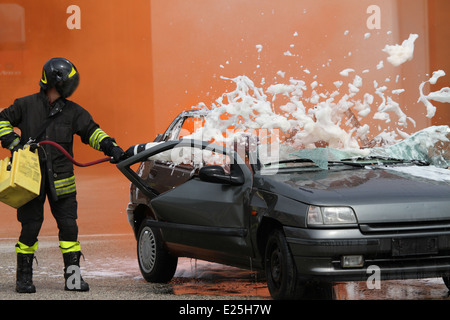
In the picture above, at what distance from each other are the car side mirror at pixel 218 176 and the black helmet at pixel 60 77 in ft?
4.35

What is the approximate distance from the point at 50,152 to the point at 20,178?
36 cm

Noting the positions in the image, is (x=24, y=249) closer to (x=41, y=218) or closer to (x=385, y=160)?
(x=41, y=218)

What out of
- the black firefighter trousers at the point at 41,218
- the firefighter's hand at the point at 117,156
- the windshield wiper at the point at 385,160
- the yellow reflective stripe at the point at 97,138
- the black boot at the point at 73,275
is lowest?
the black boot at the point at 73,275

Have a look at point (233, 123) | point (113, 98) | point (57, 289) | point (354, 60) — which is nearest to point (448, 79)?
point (354, 60)

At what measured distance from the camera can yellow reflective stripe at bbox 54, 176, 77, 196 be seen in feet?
22.0

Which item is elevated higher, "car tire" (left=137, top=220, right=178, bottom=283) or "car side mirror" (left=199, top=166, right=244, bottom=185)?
"car side mirror" (left=199, top=166, right=244, bottom=185)

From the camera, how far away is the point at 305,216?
17.8 feet

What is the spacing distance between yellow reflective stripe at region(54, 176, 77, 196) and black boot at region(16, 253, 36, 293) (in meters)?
0.52

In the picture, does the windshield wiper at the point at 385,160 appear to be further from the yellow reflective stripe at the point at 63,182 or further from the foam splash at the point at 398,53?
the yellow reflective stripe at the point at 63,182

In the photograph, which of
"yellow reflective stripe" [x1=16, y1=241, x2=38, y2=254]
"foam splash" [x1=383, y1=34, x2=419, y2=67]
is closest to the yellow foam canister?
"yellow reflective stripe" [x1=16, y1=241, x2=38, y2=254]

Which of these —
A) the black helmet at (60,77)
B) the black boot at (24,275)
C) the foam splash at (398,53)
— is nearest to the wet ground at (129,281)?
the black boot at (24,275)

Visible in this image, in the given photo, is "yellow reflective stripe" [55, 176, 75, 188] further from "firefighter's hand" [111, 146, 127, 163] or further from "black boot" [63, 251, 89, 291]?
"black boot" [63, 251, 89, 291]

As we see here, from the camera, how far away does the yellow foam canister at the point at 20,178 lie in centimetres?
641

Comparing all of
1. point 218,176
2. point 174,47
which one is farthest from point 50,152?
point 174,47
